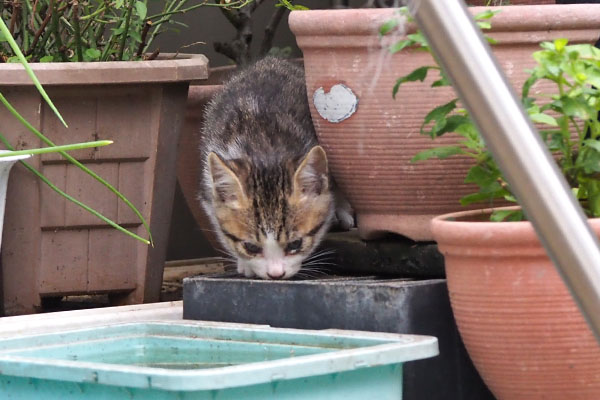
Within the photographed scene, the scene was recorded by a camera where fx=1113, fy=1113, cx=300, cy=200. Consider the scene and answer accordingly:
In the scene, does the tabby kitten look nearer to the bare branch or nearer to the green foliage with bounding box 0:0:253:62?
→ the green foliage with bounding box 0:0:253:62

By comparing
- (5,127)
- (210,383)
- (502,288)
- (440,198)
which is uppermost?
(5,127)

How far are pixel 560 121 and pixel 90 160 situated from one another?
48.9 inches

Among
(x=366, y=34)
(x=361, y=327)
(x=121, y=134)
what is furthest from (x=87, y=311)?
(x=366, y=34)

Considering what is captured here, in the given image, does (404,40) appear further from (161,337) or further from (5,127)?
(5,127)

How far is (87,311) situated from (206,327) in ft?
1.78

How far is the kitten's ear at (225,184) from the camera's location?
8.54 ft

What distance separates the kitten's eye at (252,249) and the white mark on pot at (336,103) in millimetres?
375

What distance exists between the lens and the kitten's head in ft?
8.57

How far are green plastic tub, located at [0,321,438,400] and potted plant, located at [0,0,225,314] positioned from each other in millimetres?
640

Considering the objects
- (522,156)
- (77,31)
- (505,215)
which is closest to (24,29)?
(77,31)

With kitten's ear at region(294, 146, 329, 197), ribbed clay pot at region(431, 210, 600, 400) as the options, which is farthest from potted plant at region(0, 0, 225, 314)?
ribbed clay pot at region(431, 210, 600, 400)

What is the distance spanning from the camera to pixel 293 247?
104 inches

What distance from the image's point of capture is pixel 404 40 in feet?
7.02

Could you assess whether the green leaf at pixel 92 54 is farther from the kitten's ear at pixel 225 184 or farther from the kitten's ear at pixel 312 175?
the kitten's ear at pixel 312 175
